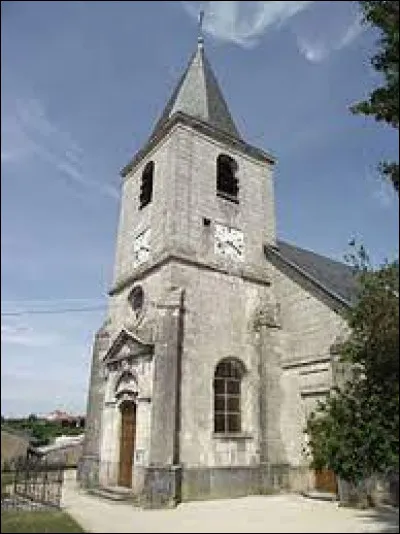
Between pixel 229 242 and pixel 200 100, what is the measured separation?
6.60 metres

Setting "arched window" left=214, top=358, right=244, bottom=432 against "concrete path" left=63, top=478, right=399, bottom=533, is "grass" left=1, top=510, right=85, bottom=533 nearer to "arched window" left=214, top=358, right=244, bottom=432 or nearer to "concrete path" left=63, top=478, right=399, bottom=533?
"concrete path" left=63, top=478, right=399, bottom=533

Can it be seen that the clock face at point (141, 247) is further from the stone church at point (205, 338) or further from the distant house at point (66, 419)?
the distant house at point (66, 419)

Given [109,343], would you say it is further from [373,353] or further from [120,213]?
[373,353]

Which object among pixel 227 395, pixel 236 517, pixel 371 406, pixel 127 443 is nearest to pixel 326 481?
pixel 227 395

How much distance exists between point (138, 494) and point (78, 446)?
8.44 meters

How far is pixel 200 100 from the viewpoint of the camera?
20.3 metres

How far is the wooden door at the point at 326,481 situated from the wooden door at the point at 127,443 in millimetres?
5390

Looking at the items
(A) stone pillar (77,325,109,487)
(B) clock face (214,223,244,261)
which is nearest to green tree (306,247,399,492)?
(B) clock face (214,223,244,261)

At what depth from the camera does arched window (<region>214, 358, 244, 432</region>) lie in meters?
14.8

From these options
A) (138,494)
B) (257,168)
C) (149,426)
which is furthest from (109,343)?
(257,168)

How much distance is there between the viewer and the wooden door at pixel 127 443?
14.9 m

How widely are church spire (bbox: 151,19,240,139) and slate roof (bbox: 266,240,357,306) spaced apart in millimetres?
5075

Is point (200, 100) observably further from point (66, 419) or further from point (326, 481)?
point (66, 419)

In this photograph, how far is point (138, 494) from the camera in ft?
43.2
